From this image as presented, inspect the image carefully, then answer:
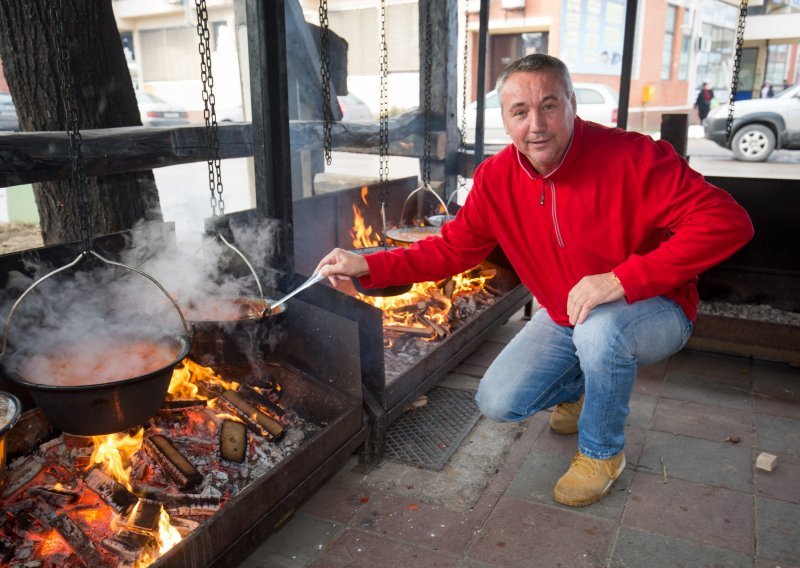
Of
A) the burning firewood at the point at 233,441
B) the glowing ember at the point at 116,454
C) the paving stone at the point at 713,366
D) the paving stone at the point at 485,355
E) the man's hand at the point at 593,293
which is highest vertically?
the man's hand at the point at 593,293

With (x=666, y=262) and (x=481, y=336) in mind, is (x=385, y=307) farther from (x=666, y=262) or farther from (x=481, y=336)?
(x=666, y=262)

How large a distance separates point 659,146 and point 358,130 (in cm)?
332

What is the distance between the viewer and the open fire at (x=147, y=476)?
2475 mm

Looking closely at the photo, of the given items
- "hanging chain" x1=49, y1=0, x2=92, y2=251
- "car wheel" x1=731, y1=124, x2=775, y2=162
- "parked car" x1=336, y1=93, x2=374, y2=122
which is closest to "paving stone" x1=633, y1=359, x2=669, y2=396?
"hanging chain" x1=49, y1=0, x2=92, y2=251

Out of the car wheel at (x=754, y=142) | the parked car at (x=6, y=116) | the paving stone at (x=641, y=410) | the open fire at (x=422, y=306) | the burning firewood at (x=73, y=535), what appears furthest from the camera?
the car wheel at (x=754, y=142)

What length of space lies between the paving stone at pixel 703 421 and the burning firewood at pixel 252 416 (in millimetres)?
2319

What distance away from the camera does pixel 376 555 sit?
114 inches

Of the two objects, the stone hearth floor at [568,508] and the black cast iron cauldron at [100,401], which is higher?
the black cast iron cauldron at [100,401]

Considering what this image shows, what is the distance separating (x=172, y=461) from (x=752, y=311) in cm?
470

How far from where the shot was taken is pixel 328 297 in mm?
3424

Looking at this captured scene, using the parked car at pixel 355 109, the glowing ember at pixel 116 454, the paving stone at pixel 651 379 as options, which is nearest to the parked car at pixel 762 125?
the parked car at pixel 355 109

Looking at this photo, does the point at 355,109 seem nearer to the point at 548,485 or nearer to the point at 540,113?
the point at 540,113

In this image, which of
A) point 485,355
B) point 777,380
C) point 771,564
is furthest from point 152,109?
point 771,564

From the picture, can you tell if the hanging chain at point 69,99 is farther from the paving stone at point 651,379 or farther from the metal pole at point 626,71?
the metal pole at point 626,71
